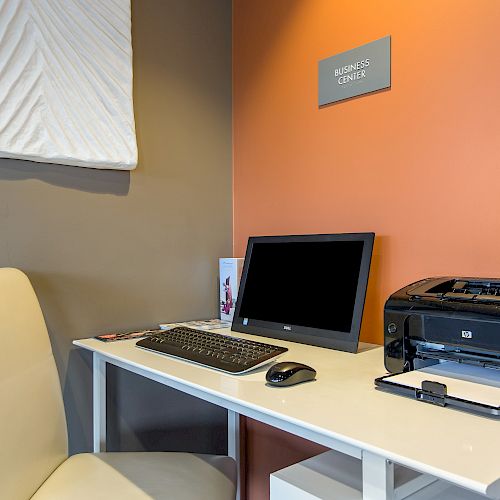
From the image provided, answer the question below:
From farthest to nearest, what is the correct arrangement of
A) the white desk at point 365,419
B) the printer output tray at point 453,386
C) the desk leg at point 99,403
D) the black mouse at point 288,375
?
the desk leg at point 99,403, the black mouse at point 288,375, the printer output tray at point 453,386, the white desk at point 365,419

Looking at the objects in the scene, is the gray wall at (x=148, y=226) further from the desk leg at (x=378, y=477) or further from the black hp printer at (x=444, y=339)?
the desk leg at (x=378, y=477)

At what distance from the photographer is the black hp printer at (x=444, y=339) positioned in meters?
0.94

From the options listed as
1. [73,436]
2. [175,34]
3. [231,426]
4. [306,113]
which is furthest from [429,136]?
[73,436]

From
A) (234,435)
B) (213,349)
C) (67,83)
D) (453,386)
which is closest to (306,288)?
(213,349)

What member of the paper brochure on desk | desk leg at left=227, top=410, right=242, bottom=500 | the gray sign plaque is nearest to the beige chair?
desk leg at left=227, top=410, right=242, bottom=500

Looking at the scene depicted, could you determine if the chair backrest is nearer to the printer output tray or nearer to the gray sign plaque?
the printer output tray

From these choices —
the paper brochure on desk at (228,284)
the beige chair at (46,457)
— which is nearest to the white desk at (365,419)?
the beige chair at (46,457)

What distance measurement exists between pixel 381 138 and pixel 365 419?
987 mm

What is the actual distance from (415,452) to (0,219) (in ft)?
4.47

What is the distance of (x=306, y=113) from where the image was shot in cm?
178

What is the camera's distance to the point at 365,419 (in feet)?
2.70

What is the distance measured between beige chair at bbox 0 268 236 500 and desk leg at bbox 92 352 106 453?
0.69 feet

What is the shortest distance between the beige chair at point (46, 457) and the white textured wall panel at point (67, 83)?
0.49 metres

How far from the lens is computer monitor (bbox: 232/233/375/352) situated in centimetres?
143
